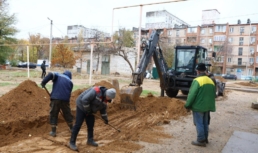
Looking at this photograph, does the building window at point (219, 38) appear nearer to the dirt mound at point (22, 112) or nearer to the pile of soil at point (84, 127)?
the pile of soil at point (84, 127)

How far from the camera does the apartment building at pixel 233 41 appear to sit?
58.4 metres

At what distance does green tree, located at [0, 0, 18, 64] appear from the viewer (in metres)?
34.2

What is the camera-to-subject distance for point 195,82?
5.37m

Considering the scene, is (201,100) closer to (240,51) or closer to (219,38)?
(219,38)

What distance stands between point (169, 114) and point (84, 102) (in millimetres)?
4810

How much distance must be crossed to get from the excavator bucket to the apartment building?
51358 millimetres

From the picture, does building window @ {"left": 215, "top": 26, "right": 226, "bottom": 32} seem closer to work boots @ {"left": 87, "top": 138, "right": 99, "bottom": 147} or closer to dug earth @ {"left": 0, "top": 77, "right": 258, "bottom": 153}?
dug earth @ {"left": 0, "top": 77, "right": 258, "bottom": 153}

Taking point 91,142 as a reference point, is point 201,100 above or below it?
above

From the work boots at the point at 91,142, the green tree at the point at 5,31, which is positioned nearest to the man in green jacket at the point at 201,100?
the work boots at the point at 91,142

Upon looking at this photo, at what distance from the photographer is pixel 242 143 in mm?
5855

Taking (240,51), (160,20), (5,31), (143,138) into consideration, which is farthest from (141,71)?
(240,51)

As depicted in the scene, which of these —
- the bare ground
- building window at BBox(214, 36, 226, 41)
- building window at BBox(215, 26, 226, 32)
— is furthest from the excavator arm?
building window at BBox(215, 26, 226, 32)

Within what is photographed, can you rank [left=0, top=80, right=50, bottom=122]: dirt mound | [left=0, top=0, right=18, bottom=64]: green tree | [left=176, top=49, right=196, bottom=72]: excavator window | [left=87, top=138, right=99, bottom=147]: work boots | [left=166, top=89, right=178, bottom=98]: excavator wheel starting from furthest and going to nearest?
[left=0, top=0, right=18, bottom=64]: green tree → [left=166, top=89, right=178, bottom=98]: excavator wheel → [left=176, top=49, right=196, bottom=72]: excavator window → [left=0, top=80, right=50, bottom=122]: dirt mound → [left=87, top=138, right=99, bottom=147]: work boots

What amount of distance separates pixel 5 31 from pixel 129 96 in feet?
106
